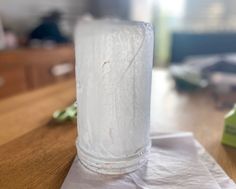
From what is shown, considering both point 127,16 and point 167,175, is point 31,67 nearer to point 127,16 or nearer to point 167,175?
point 127,16

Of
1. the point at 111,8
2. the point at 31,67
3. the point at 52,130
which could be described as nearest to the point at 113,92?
the point at 52,130

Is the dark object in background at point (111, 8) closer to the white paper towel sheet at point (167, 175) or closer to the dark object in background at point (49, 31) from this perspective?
the dark object in background at point (49, 31)

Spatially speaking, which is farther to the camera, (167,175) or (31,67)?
(31,67)

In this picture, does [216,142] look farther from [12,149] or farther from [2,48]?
[2,48]

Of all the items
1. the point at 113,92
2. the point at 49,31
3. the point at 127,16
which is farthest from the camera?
the point at 127,16

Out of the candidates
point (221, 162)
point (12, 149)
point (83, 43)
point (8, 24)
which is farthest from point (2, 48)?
point (221, 162)

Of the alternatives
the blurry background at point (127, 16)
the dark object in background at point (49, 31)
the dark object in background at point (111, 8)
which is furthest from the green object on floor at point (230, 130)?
the dark object in background at point (111, 8)

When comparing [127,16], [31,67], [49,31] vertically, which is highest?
[127,16]

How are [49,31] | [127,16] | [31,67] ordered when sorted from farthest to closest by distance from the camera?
[127,16] → [49,31] → [31,67]
